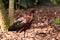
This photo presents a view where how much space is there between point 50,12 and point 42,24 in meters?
1.24

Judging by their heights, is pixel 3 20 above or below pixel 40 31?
above

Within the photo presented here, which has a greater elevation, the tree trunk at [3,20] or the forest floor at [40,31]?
the tree trunk at [3,20]

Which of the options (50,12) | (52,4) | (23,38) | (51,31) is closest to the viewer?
(23,38)

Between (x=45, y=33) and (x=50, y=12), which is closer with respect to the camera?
(x=45, y=33)

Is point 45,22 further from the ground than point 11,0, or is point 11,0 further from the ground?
point 11,0

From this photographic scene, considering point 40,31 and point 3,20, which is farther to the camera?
point 40,31

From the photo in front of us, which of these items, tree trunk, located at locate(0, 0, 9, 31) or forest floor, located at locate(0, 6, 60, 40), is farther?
forest floor, located at locate(0, 6, 60, 40)

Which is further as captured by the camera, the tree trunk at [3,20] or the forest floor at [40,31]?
the forest floor at [40,31]

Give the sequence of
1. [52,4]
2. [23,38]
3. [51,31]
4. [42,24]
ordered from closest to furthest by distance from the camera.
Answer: [23,38]
[51,31]
[42,24]
[52,4]

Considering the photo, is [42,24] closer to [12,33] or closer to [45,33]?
[45,33]

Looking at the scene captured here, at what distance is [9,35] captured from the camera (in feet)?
16.8

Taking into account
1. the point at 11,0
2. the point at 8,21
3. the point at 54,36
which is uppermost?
the point at 11,0

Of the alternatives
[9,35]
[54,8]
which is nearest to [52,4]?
[54,8]

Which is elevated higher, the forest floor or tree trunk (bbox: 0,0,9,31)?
tree trunk (bbox: 0,0,9,31)
